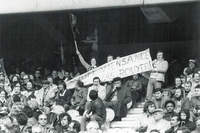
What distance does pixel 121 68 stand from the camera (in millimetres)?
9867

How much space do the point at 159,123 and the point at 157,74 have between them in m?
0.82

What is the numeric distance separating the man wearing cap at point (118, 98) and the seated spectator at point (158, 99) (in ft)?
1.40

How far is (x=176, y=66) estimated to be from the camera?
369 inches

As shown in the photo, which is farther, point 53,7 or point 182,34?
point 53,7

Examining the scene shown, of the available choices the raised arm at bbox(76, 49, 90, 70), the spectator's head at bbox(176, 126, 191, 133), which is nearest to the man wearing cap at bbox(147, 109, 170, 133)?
the spectator's head at bbox(176, 126, 191, 133)

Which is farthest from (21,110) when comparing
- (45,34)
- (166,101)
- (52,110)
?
(166,101)

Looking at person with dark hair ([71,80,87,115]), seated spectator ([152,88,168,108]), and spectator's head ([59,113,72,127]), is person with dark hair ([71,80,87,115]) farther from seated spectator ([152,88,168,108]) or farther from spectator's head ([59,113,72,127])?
seated spectator ([152,88,168,108])

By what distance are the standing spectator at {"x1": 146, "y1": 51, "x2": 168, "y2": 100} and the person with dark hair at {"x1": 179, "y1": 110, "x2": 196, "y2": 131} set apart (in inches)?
23.6

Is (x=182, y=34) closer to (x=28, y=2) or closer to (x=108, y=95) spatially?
(x=108, y=95)

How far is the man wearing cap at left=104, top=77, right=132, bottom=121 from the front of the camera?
9656 millimetres

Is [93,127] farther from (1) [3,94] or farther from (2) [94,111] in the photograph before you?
(1) [3,94]

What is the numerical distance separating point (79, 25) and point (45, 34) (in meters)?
0.63

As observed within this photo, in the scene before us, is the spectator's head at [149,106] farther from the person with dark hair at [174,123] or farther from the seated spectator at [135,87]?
the person with dark hair at [174,123]

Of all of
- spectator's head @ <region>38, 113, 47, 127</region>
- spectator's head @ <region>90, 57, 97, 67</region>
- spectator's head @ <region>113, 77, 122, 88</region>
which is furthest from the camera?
spectator's head @ <region>38, 113, 47, 127</region>
